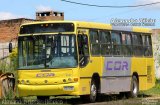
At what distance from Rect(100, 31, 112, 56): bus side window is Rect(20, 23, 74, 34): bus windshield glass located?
2.28 m

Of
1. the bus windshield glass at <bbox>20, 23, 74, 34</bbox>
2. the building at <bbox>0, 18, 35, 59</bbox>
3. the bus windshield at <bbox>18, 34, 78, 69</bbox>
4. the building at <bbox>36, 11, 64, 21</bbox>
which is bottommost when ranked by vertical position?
the bus windshield at <bbox>18, 34, 78, 69</bbox>

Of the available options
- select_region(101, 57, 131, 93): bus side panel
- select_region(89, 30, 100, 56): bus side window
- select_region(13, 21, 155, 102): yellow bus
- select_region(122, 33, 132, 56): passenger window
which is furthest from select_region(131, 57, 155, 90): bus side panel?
select_region(89, 30, 100, 56): bus side window

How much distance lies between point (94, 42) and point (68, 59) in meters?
1.83

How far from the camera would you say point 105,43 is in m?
21.9

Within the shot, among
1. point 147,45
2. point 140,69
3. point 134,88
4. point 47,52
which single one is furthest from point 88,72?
point 147,45

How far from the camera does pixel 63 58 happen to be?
771 inches

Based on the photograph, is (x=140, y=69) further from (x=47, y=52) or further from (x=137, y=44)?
(x=47, y=52)

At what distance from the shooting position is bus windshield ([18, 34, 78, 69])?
1958 centimetres

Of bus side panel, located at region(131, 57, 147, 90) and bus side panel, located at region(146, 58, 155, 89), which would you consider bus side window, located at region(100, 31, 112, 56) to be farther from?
bus side panel, located at region(146, 58, 155, 89)

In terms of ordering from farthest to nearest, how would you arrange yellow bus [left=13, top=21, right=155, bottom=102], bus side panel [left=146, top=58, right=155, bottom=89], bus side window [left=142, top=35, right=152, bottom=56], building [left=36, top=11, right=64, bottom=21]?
building [left=36, top=11, right=64, bottom=21] < bus side panel [left=146, top=58, right=155, bottom=89] < bus side window [left=142, top=35, right=152, bottom=56] < yellow bus [left=13, top=21, right=155, bottom=102]

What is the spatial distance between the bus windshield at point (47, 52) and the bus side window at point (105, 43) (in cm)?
236

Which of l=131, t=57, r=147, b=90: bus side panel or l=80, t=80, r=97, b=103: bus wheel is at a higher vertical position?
l=131, t=57, r=147, b=90: bus side panel

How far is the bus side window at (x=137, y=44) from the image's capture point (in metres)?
24.5

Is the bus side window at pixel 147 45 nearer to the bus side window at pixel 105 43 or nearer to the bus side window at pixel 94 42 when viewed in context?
the bus side window at pixel 105 43
